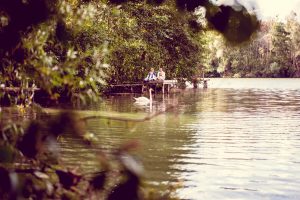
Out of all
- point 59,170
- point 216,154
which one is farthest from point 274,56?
point 59,170

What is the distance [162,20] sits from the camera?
3244 centimetres

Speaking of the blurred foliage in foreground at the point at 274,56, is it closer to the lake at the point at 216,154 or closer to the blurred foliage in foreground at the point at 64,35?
the lake at the point at 216,154

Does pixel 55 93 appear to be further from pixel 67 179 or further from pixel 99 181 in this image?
pixel 99 181

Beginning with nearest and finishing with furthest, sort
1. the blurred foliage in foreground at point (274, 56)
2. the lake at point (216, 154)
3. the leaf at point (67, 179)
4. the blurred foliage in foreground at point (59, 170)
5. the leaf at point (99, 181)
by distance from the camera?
1. the blurred foliage in foreground at point (59, 170)
2. the leaf at point (99, 181)
3. the leaf at point (67, 179)
4. the lake at point (216, 154)
5. the blurred foliage in foreground at point (274, 56)

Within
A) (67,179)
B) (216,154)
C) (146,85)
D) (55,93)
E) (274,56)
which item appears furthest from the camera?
(274,56)

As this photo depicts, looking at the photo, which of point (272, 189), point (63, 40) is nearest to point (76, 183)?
point (63, 40)

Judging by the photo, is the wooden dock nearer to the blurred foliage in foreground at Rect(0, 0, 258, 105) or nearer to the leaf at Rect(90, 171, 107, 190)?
the blurred foliage in foreground at Rect(0, 0, 258, 105)

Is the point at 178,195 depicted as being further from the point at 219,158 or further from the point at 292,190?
the point at 219,158

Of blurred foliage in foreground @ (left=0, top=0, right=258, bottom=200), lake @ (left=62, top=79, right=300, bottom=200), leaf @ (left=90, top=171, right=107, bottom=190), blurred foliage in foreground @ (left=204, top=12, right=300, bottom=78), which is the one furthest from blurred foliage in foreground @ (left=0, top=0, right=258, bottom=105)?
blurred foliage in foreground @ (left=204, top=12, right=300, bottom=78)

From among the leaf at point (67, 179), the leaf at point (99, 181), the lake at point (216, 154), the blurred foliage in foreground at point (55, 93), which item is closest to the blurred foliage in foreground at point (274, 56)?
the lake at point (216, 154)

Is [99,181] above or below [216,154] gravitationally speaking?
above

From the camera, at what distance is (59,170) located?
218cm

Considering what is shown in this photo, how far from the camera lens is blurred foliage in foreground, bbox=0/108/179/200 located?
1.46m

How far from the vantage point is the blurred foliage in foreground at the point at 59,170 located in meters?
1.46
